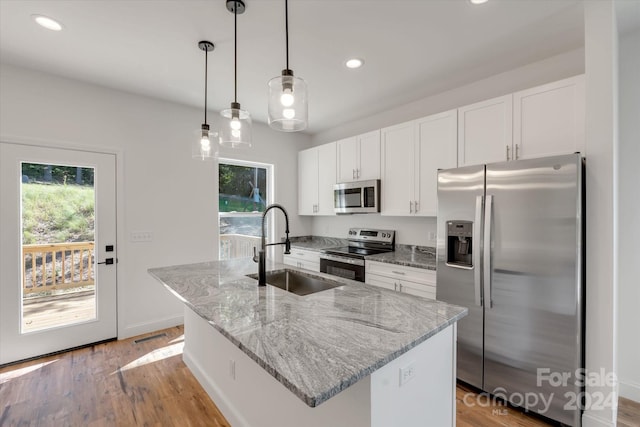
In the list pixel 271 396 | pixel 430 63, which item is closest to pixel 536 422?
pixel 271 396

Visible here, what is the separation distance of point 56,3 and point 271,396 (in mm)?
2732

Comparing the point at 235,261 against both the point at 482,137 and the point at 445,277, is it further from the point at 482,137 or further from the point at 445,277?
the point at 482,137

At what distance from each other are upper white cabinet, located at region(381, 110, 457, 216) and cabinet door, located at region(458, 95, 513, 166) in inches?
3.4

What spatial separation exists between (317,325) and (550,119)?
7.59 feet

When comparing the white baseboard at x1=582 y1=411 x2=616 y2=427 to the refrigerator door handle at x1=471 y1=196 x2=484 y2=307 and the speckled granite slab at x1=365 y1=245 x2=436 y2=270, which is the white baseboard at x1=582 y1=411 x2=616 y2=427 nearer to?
the refrigerator door handle at x1=471 y1=196 x2=484 y2=307

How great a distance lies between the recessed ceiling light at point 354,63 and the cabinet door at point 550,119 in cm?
132

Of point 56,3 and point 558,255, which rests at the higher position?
point 56,3

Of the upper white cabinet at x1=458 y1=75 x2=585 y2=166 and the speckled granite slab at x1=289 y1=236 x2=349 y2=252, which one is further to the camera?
the speckled granite slab at x1=289 y1=236 x2=349 y2=252

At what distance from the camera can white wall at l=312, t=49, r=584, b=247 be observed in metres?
2.43

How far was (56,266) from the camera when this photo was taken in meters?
2.83

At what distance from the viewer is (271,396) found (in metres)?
1.51

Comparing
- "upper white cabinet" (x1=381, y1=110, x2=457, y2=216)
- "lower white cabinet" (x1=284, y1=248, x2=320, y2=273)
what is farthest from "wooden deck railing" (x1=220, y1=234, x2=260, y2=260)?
"upper white cabinet" (x1=381, y1=110, x2=457, y2=216)

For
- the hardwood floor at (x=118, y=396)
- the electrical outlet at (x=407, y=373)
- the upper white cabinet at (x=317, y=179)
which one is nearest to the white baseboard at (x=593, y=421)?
the hardwood floor at (x=118, y=396)

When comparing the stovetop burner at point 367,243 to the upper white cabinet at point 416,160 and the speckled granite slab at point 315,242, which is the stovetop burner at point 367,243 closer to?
the speckled granite slab at point 315,242
